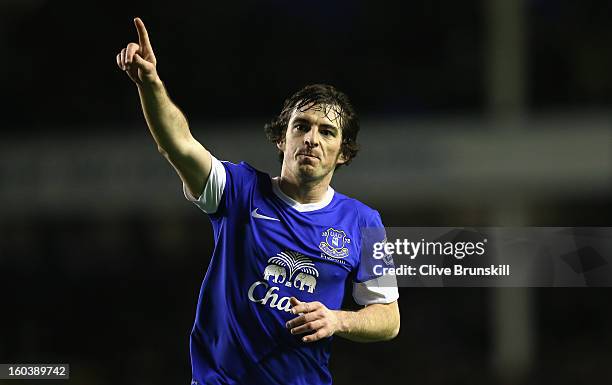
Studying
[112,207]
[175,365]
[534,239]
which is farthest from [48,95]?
[534,239]

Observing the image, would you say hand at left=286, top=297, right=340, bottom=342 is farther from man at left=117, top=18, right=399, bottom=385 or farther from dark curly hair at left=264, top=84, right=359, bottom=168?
dark curly hair at left=264, top=84, right=359, bottom=168

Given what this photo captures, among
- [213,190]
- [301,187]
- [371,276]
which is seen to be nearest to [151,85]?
[213,190]

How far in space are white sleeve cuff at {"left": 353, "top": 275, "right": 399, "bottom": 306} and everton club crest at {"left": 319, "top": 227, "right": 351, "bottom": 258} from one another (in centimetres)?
21

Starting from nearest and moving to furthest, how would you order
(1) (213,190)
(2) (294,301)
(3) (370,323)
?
(2) (294,301)
(1) (213,190)
(3) (370,323)

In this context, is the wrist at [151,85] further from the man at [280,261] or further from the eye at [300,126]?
the eye at [300,126]

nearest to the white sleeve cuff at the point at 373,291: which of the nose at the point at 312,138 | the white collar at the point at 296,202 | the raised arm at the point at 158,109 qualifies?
the white collar at the point at 296,202

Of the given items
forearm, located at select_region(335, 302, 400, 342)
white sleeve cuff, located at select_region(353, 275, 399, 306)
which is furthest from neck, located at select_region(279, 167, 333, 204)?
forearm, located at select_region(335, 302, 400, 342)

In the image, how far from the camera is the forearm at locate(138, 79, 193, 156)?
3.69 metres

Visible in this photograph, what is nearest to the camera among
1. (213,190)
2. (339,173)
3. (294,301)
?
(294,301)

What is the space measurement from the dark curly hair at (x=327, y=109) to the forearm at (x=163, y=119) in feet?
2.21

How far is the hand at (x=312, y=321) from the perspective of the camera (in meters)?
3.69

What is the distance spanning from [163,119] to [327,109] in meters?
0.83

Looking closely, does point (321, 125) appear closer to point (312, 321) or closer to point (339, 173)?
point (312, 321)

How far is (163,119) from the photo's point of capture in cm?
372
